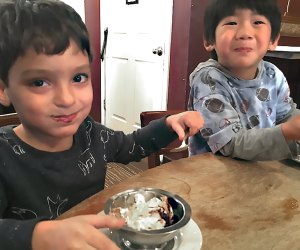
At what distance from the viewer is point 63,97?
2.35ft

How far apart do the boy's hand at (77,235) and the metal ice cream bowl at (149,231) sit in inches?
1.8

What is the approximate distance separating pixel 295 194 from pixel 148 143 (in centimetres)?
48

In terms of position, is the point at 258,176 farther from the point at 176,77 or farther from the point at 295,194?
the point at 176,77

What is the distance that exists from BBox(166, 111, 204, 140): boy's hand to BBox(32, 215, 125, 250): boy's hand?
1.55 ft

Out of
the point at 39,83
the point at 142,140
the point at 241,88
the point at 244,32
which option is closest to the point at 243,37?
the point at 244,32

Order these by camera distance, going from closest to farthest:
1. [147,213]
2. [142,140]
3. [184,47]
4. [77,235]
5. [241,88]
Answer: [77,235] → [147,213] → [142,140] → [241,88] → [184,47]

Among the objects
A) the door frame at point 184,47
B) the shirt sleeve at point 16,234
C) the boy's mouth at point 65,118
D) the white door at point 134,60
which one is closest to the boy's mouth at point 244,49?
the boy's mouth at point 65,118

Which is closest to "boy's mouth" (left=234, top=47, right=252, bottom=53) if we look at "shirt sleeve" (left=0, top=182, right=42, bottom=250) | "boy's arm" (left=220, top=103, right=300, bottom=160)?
"boy's arm" (left=220, top=103, right=300, bottom=160)

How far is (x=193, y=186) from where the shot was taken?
773mm

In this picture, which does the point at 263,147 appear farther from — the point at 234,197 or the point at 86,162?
the point at 86,162

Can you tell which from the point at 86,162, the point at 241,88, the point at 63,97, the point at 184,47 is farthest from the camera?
the point at 184,47

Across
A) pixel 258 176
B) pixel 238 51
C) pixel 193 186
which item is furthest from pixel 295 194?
pixel 238 51

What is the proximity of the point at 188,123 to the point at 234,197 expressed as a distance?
0.28 meters

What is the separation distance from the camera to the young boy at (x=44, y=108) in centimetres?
73
